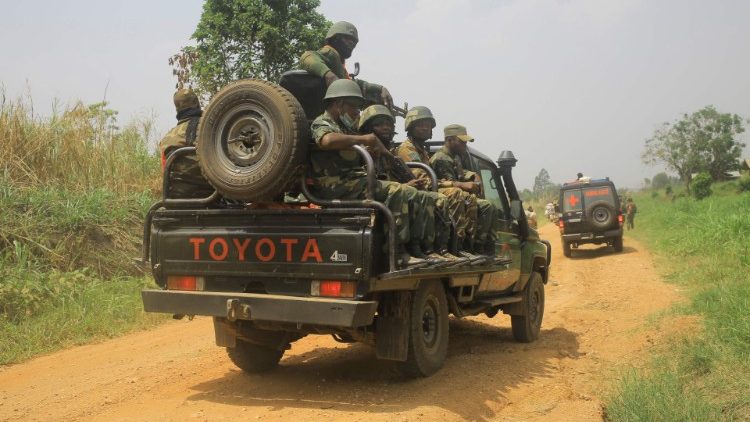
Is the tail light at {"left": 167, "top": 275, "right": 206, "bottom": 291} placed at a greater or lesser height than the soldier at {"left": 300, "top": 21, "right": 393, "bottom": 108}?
lesser

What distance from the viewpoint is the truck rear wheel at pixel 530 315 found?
297 inches

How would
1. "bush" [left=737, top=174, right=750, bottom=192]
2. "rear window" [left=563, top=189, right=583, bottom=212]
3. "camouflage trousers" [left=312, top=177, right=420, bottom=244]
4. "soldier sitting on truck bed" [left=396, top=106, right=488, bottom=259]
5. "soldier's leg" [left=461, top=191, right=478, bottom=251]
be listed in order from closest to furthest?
1. "camouflage trousers" [left=312, top=177, right=420, bottom=244]
2. "soldier sitting on truck bed" [left=396, top=106, right=488, bottom=259]
3. "soldier's leg" [left=461, top=191, right=478, bottom=251]
4. "rear window" [left=563, top=189, right=583, bottom=212]
5. "bush" [left=737, top=174, right=750, bottom=192]

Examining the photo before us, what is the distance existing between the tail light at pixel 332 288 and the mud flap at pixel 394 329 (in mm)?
537

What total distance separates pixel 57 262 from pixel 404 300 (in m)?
5.96

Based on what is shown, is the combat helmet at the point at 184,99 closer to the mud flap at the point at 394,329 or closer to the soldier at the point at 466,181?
the soldier at the point at 466,181

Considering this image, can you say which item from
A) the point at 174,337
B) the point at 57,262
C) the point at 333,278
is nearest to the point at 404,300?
the point at 333,278

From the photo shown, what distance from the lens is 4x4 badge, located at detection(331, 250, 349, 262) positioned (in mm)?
4545

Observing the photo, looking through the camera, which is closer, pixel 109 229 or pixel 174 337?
pixel 174 337

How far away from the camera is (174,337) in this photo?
7695 mm

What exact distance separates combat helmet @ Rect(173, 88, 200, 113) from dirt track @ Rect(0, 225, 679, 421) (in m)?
2.22

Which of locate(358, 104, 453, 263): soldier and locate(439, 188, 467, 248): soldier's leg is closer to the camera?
locate(358, 104, 453, 263): soldier

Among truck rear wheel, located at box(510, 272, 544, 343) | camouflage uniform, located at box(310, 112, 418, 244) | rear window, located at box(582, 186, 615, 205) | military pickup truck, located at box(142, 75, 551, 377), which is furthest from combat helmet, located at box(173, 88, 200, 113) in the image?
rear window, located at box(582, 186, 615, 205)

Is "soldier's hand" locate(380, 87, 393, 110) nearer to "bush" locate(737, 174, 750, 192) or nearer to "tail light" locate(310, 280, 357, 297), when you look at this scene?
"tail light" locate(310, 280, 357, 297)

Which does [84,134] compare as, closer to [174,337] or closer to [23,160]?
[23,160]
